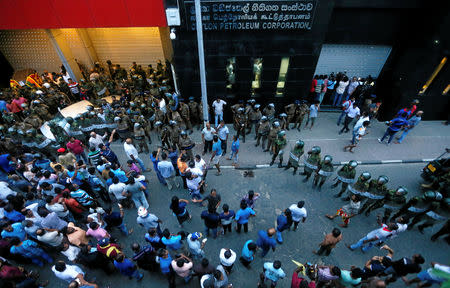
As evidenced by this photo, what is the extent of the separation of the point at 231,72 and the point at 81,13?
7058mm

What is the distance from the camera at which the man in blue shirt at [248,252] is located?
5.40 m

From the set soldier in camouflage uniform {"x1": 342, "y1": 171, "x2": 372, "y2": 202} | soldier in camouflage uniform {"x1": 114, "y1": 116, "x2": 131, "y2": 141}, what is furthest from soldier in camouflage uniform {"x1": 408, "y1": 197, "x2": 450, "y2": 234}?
soldier in camouflage uniform {"x1": 114, "y1": 116, "x2": 131, "y2": 141}

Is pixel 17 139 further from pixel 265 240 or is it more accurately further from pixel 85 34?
pixel 265 240

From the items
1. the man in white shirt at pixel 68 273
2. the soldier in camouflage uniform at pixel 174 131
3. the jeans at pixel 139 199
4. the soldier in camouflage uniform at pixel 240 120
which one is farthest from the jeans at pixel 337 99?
the man in white shirt at pixel 68 273

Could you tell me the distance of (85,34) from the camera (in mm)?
14570

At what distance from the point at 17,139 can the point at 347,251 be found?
1311cm

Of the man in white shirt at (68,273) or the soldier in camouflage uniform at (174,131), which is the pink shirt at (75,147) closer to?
the soldier in camouflage uniform at (174,131)

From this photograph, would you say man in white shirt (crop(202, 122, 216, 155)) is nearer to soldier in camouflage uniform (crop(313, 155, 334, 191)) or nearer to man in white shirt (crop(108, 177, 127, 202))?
man in white shirt (crop(108, 177, 127, 202))

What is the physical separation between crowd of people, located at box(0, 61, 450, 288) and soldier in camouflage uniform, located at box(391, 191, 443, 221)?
0.03 meters

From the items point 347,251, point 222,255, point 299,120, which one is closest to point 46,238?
point 222,255

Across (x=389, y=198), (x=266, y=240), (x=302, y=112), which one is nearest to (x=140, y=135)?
(x=266, y=240)

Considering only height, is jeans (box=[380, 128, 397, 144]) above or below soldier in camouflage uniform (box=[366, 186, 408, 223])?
below

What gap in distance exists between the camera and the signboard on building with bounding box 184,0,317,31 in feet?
29.3

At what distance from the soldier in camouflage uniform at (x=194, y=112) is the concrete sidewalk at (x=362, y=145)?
631 mm
